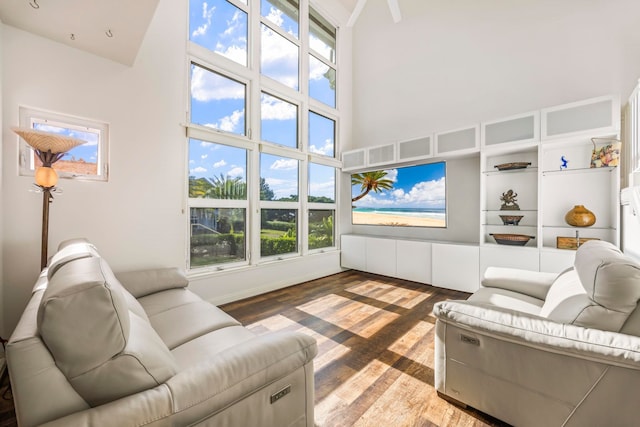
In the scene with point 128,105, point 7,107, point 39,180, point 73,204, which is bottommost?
point 73,204

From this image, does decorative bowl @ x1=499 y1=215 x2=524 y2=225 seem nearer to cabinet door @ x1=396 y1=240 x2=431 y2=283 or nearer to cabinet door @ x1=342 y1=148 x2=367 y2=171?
cabinet door @ x1=396 y1=240 x2=431 y2=283

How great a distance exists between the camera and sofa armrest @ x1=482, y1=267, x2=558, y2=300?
6.81 feet

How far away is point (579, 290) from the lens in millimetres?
1467

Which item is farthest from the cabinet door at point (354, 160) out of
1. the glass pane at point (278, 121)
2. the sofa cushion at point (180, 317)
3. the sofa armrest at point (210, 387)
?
the sofa armrest at point (210, 387)

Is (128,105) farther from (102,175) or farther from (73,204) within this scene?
(73,204)

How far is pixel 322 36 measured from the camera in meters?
4.96

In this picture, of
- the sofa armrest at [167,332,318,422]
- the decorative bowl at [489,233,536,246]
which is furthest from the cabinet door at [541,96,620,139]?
the sofa armrest at [167,332,318,422]

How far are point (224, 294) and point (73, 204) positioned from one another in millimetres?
1823

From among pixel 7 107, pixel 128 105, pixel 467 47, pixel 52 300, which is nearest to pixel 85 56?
pixel 128 105

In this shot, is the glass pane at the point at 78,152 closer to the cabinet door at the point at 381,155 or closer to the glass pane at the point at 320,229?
the glass pane at the point at 320,229

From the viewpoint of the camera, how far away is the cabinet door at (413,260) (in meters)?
4.03

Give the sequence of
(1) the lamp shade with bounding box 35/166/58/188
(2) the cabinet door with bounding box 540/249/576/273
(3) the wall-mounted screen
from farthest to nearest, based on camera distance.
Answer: (3) the wall-mounted screen → (2) the cabinet door with bounding box 540/249/576/273 → (1) the lamp shade with bounding box 35/166/58/188

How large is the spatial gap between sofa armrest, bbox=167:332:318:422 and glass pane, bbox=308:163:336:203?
3.54 m

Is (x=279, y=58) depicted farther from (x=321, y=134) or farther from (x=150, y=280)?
(x=150, y=280)
